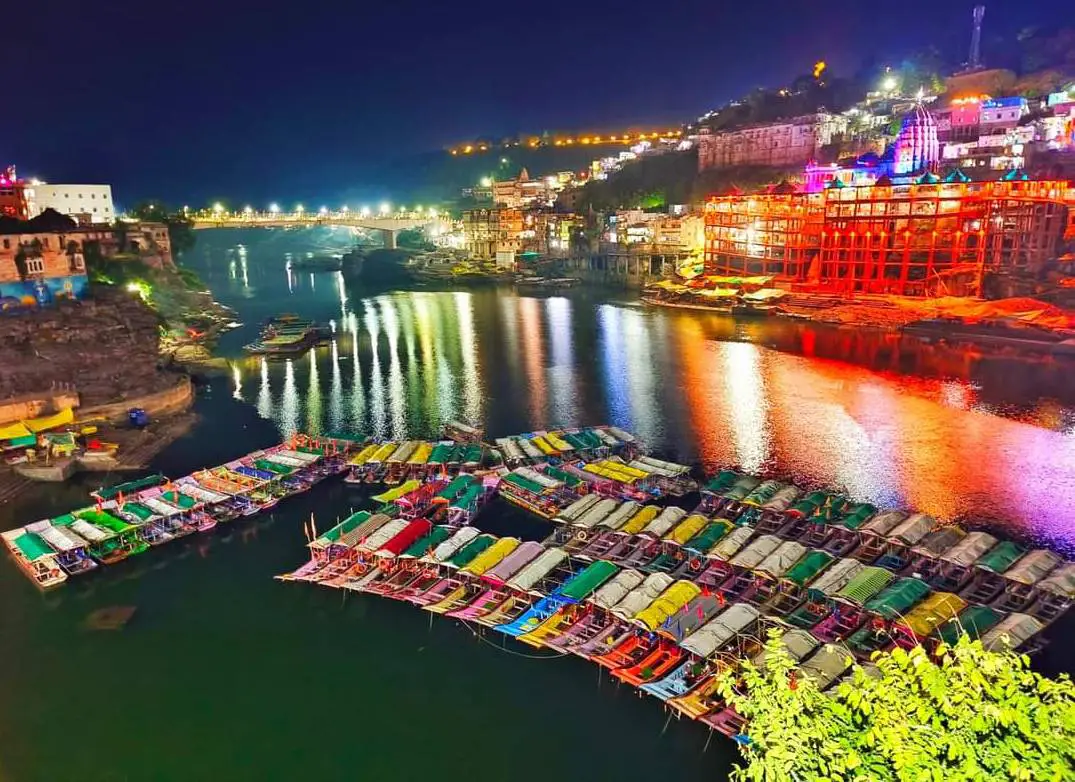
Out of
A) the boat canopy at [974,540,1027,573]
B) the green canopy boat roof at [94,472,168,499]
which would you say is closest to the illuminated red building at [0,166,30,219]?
the green canopy boat roof at [94,472,168,499]

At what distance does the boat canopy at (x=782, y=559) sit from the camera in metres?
21.9

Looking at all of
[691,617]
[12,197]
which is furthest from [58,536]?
[12,197]

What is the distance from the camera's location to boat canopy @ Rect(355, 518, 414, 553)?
24.2 meters

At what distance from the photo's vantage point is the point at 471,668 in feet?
64.4

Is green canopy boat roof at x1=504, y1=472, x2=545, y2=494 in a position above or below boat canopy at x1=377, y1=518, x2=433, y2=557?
above

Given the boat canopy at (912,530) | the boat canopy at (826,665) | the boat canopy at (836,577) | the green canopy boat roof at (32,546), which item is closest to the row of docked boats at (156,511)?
the green canopy boat roof at (32,546)

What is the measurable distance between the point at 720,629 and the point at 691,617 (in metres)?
0.88

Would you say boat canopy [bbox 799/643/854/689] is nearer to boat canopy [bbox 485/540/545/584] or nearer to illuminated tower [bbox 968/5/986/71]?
boat canopy [bbox 485/540/545/584]

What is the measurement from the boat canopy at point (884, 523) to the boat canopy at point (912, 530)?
157mm

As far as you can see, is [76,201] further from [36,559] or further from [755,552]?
[755,552]

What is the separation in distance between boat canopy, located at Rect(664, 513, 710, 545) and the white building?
258ft

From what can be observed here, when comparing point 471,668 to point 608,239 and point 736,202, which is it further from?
point 608,239

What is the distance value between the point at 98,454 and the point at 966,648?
119 feet

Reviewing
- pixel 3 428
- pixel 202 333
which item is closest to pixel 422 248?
pixel 202 333
